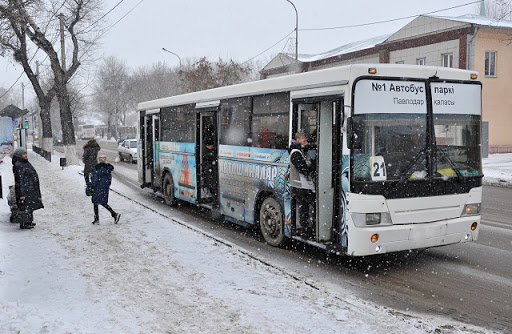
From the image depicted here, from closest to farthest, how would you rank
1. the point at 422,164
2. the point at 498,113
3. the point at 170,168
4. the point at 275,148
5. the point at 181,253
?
the point at 422,164 → the point at 181,253 → the point at 275,148 → the point at 170,168 → the point at 498,113

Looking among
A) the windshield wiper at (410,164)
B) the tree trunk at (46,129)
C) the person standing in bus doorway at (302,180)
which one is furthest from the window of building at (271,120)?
the tree trunk at (46,129)

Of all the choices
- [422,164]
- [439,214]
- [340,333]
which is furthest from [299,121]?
[340,333]

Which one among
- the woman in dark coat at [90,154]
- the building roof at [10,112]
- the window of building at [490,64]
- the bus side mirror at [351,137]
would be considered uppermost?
the window of building at [490,64]

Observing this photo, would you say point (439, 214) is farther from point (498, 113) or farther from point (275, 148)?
point (498, 113)

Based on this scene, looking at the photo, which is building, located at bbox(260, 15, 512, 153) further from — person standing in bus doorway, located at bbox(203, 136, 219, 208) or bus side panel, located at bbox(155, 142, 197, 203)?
person standing in bus doorway, located at bbox(203, 136, 219, 208)

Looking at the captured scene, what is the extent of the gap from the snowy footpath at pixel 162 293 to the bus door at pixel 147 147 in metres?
5.68

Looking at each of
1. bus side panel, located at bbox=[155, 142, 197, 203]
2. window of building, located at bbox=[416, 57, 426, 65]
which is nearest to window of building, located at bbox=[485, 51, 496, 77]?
window of building, located at bbox=[416, 57, 426, 65]

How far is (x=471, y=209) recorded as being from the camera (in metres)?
7.48

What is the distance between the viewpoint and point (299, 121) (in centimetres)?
796

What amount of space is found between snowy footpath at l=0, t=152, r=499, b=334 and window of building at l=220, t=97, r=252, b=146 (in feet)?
6.49

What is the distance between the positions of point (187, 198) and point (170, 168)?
4.77 feet

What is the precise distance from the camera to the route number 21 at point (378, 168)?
265 inches

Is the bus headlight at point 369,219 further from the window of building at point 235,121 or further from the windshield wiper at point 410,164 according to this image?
the window of building at point 235,121

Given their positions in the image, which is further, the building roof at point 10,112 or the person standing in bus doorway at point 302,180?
the building roof at point 10,112
